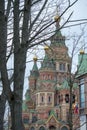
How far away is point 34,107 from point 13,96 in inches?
3386

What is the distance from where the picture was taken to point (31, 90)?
96875 mm

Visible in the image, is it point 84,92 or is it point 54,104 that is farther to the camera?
point 54,104

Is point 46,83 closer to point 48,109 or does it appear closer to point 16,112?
point 48,109

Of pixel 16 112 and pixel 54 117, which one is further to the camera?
pixel 54 117

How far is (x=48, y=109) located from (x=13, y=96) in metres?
79.7

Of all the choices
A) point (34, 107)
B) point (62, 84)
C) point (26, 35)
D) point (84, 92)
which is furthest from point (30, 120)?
point (26, 35)

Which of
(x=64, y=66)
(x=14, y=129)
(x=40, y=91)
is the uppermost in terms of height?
(x=64, y=66)

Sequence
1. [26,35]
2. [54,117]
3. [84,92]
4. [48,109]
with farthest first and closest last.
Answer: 1. [48,109]
2. [54,117]
3. [84,92]
4. [26,35]

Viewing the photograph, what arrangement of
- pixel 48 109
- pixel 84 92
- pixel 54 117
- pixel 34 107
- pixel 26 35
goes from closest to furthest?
pixel 26 35
pixel 84 92
pixel 54 117
pixel 48 109
pixel 34 107

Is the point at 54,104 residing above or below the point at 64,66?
below

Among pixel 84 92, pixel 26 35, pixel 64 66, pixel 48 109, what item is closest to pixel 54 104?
pixel 48 109

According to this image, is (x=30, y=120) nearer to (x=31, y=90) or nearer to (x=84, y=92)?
(x=31, y=90)

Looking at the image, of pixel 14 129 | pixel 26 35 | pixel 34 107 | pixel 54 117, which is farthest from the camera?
pixel 34 107

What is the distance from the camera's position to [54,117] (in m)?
81.1
